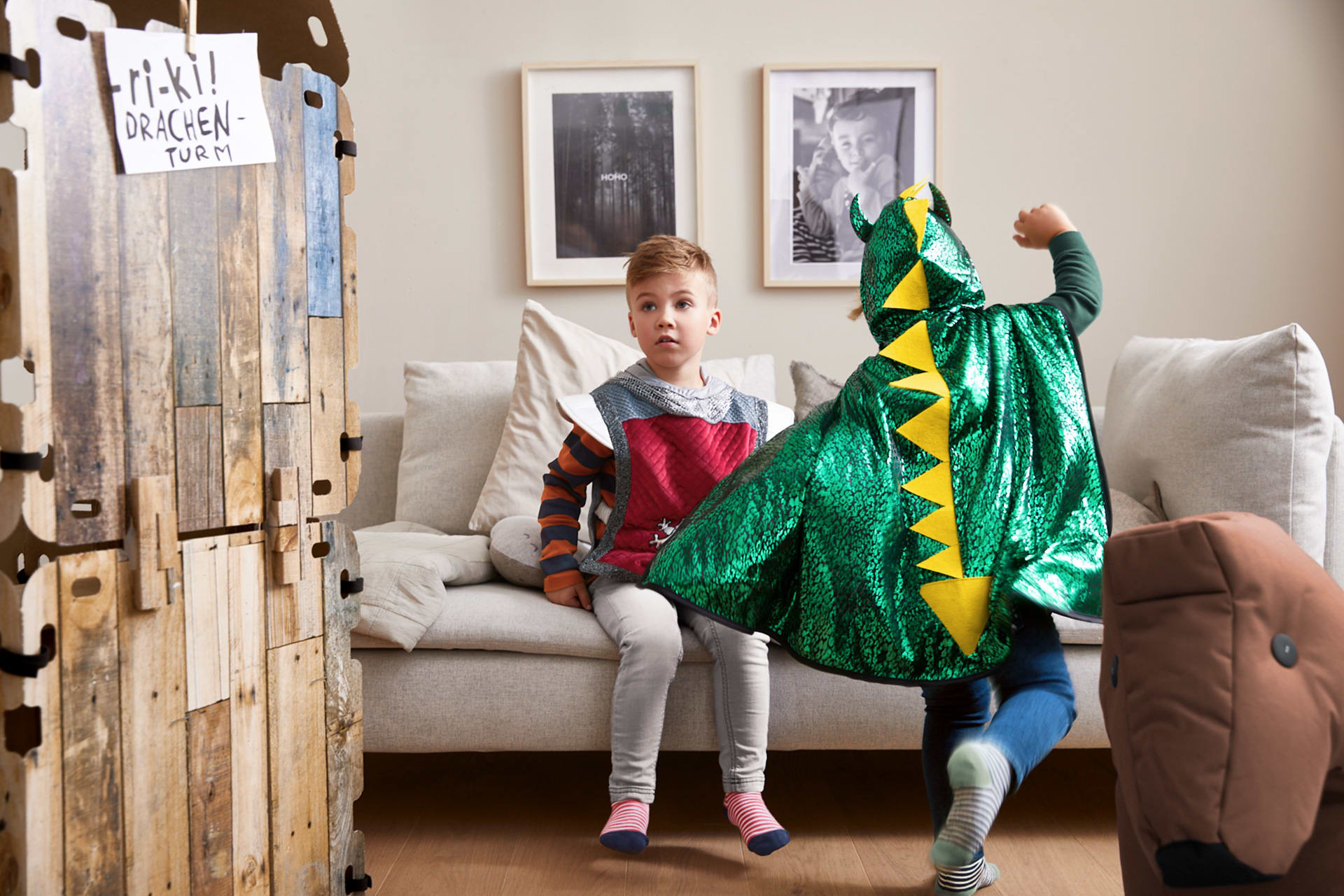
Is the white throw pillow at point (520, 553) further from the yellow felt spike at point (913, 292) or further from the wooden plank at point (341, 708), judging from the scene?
the yellow felt spike at point (913, 292)

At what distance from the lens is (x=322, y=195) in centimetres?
107

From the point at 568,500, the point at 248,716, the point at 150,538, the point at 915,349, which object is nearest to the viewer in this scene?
the point at 150,538

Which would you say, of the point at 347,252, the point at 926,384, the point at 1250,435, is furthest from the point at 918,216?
the point at 1250,435

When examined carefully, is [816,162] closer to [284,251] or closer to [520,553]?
[520,553]

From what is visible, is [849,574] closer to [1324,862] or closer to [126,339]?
[1324,862]

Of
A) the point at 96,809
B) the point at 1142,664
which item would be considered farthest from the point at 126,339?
the point at 1142,664

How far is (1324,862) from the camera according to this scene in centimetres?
70

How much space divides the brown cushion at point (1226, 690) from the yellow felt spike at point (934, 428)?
0.33m

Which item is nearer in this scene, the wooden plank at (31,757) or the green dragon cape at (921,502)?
the wooden plank at (31,757)

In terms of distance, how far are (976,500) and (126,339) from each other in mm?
868

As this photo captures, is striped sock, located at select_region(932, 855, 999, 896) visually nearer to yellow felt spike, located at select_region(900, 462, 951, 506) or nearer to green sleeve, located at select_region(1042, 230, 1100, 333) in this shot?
yellow felt spike, located at select_region(900, 462, 951, 506)

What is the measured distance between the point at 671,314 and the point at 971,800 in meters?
0.96

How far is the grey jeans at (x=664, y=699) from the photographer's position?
145 cm

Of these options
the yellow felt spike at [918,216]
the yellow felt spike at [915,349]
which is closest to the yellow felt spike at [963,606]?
the yellow felt spike at [915,349]
